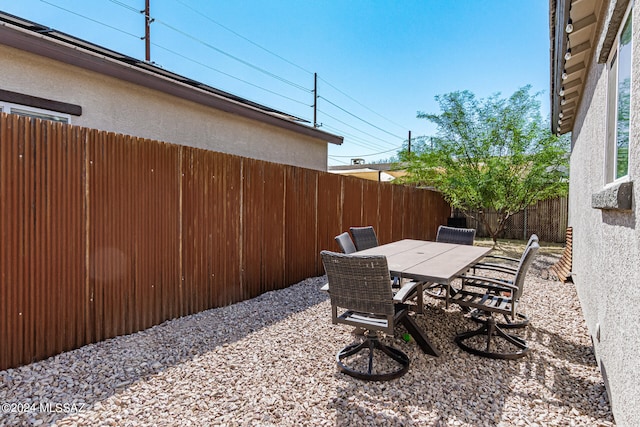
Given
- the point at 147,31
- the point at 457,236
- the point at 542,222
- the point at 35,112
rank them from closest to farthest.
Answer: the point at 35,112, the point at 457,236, the point at 147,31, the point at 542,222

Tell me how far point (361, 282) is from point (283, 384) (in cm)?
107

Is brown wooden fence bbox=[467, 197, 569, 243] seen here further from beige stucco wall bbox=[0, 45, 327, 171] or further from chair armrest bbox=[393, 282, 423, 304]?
chair armrest bbox=[393, 282, 423, 304]

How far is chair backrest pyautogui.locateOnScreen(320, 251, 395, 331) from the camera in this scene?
2.90m

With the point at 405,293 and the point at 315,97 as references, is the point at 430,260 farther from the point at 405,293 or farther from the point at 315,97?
the point at 315,97

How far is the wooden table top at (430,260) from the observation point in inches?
130

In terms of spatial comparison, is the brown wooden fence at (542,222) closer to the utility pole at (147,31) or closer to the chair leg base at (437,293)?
the chair leg base at (437,293)

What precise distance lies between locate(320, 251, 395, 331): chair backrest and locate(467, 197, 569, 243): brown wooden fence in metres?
13.2

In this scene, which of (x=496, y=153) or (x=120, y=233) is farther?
(x=496, y=153)

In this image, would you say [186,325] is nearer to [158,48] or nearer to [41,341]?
[41,341]

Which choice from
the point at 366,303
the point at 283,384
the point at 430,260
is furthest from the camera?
A: the point at 430,260

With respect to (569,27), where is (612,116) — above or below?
below

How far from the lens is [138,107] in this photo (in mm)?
6039

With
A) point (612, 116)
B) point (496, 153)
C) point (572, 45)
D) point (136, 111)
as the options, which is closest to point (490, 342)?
point (612, 116)

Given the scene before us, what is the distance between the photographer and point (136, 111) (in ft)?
19.7
